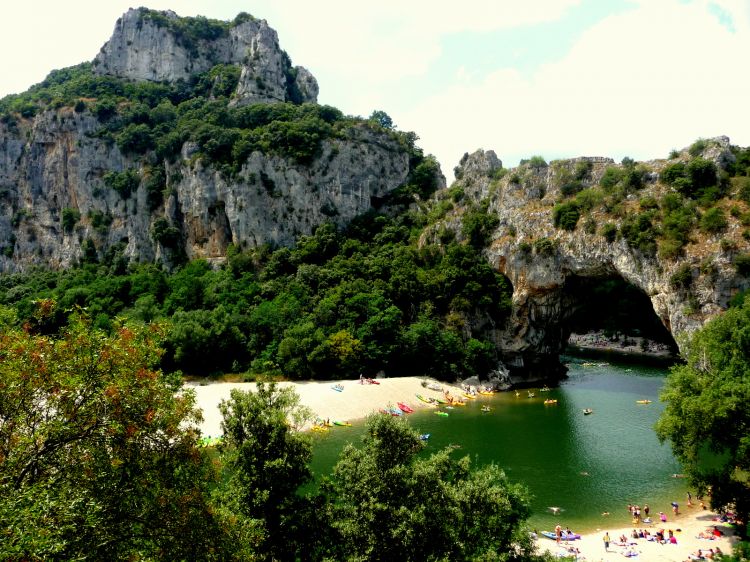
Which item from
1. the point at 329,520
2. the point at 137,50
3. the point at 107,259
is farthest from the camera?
the point at 137,50

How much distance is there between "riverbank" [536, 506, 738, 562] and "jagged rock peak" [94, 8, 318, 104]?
7975cm

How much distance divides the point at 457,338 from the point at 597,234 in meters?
17.7

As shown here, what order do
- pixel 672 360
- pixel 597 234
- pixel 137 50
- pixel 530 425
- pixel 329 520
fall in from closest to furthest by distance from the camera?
pixel 329 520 < pixel 530 425 < pixel 597 234 < pixel 672 360 < pixel 137 50

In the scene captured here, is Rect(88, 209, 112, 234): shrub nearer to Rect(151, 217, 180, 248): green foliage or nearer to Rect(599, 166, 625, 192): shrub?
Rect(151, 217, 180, 248): green foliage

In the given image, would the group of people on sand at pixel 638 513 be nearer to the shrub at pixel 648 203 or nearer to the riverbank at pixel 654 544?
the riverbank at pixel 654 544

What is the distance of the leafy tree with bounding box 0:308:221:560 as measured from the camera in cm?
840

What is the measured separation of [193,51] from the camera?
91.3 meters

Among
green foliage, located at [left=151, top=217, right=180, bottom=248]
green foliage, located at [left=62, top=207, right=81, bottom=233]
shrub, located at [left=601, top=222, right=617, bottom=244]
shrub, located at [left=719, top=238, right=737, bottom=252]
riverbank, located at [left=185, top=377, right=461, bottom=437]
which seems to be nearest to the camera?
shrub, located at [left=719, top=238, right=737, bottom=252]

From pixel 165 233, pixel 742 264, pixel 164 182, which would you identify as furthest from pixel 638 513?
pixel 164 182

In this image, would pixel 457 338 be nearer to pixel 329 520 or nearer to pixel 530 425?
pixel 530 425

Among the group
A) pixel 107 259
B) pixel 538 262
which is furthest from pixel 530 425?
pixel 107 259

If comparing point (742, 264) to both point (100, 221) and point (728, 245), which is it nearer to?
point (728, 245)

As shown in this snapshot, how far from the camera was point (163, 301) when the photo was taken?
60188mm

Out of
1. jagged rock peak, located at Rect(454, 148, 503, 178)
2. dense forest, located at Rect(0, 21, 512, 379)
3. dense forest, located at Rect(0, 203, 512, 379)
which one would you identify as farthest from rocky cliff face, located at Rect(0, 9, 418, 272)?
jagged rock peak, located at Rect(454, 148, 503, 178)
